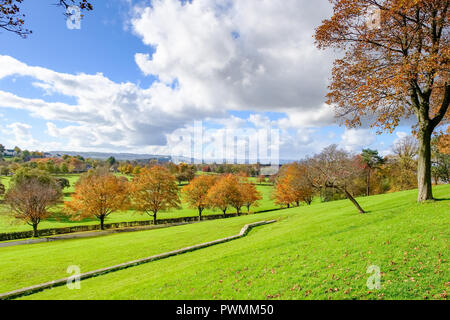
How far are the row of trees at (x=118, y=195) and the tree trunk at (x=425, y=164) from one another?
37.5 meters

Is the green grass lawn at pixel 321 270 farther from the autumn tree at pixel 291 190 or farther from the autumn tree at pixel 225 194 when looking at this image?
the autumn tree at pixel 291 190

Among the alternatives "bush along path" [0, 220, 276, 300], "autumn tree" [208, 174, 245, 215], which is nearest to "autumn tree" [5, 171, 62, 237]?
"autumn tree" [208, 174, 245, 215]

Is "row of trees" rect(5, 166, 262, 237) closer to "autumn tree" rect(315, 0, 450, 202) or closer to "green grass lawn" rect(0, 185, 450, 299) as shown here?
"green grass lawn" rect(0, 185, 450, 299)

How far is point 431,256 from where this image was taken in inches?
274

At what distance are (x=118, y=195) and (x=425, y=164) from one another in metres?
41.3

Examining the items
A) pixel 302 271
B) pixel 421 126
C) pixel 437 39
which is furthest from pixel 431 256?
pixel 437 39

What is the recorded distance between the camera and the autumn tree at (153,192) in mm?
42750

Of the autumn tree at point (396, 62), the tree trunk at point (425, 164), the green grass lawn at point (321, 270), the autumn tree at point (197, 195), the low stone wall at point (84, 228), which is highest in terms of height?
the autumn tree at point (396, 62)

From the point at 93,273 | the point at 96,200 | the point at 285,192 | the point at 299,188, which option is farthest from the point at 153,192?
the point at 93,273

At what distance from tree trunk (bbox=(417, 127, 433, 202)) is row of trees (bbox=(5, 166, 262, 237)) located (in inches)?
1476

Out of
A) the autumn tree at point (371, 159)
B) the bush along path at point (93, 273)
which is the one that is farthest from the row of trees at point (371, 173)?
the bush along path at point (93, 273)

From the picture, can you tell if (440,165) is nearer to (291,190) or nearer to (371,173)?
(371,173)

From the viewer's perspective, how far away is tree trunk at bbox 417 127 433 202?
1323 centimetres
